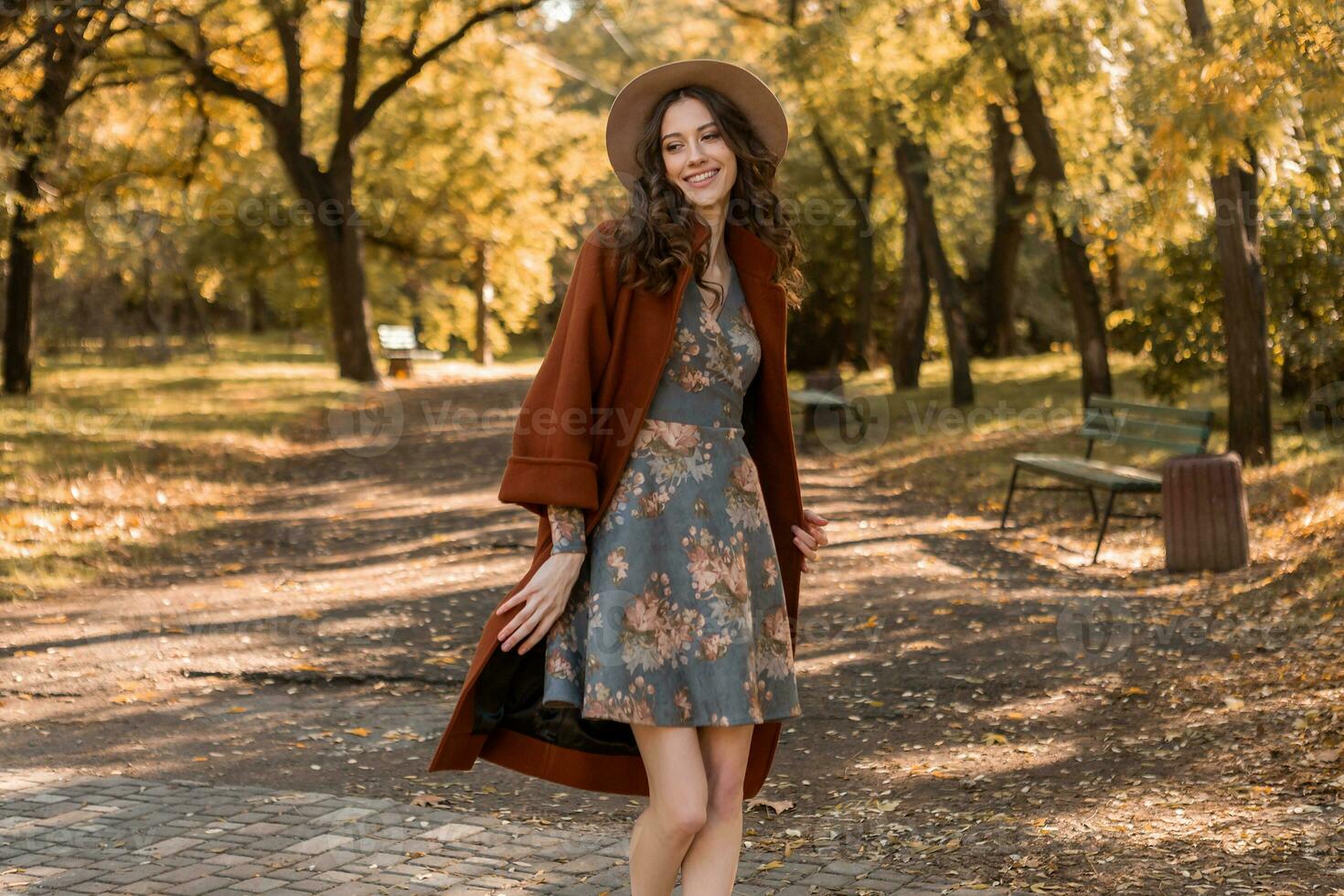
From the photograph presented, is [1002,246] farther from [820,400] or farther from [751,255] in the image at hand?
[751,255]

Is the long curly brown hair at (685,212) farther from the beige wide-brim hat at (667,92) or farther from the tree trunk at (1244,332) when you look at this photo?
the tree trunk at (1244,332)

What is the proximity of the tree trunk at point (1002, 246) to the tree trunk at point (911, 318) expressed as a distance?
1.55 meters

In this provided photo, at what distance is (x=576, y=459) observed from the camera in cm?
317

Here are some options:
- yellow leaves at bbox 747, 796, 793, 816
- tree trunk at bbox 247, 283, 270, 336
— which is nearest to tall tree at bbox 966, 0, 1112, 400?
yellow leaves at bbox 747, 796, 793, 816

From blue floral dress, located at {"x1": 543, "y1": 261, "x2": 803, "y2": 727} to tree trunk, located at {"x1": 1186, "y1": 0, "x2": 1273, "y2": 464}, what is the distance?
10.2 meters

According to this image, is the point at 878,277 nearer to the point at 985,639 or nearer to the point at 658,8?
the point at 985,639

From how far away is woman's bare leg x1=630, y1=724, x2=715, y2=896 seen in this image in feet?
10.5

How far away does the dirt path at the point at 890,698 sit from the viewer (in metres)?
4.93

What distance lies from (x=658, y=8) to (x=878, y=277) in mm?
54121

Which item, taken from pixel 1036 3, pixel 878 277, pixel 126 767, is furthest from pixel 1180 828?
pixel 878 277

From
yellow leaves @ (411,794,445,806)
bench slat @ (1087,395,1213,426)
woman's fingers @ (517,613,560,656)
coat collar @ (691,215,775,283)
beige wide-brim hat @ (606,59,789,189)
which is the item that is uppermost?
beige wide-brim hat @ (606,59,789,189)

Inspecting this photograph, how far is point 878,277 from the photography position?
29.8 metres

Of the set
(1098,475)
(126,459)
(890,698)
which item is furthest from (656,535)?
(126,459)

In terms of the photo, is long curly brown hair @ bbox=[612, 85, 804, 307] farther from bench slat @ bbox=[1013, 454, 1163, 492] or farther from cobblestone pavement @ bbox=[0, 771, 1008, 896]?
bench slat @ bbox=[1013, 454, 1163, 492]
